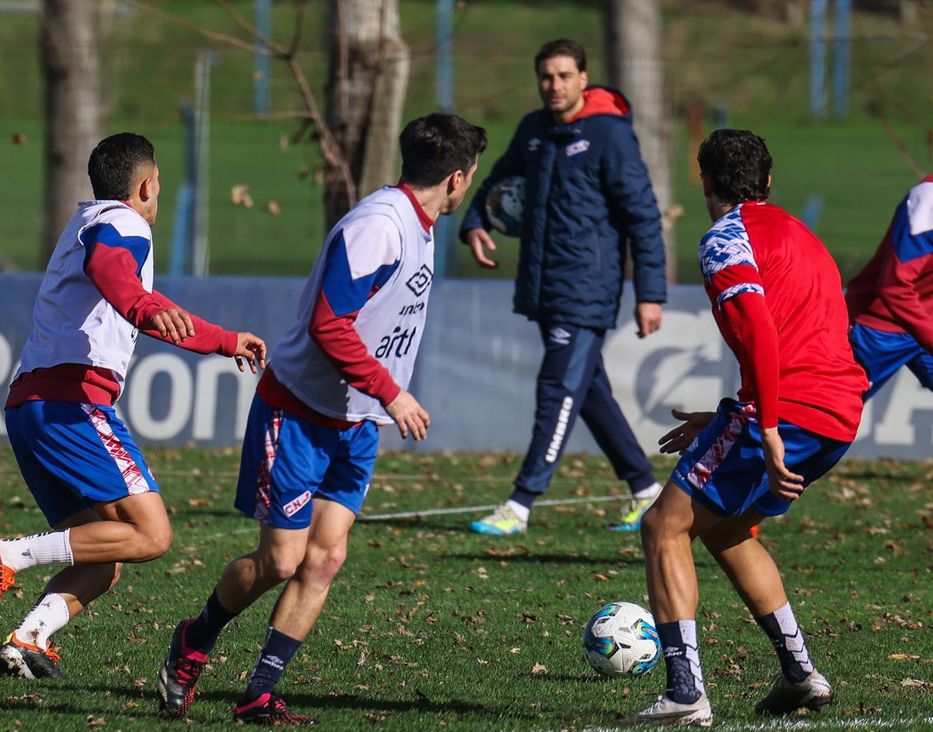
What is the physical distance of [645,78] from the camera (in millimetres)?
13914

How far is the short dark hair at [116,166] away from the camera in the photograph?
5.70 meters

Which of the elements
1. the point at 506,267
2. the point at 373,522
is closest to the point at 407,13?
the point at 506,267

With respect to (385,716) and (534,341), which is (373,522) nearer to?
(534,341)

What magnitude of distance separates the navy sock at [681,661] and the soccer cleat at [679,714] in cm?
2

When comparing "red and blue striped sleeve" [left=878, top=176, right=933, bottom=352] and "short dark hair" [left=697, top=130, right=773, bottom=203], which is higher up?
"short dark hair" [left=697, top=130, right=773, bottom=203]

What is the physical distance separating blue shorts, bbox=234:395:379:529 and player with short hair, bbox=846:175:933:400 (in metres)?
3.34

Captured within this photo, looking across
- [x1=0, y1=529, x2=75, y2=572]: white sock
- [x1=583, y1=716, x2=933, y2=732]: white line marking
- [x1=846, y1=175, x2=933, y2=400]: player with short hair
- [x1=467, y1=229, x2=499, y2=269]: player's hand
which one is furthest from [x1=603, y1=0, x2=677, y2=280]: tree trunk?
[x1=0, y1=529, x2=75, y2=572]: white sock

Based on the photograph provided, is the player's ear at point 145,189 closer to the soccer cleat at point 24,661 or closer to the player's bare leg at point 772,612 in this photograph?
the soccer cleat at point 24,661

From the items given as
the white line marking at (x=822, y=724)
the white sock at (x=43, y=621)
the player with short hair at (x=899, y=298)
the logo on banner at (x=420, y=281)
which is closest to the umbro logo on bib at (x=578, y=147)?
the player with short hair at (x=899, y=298)

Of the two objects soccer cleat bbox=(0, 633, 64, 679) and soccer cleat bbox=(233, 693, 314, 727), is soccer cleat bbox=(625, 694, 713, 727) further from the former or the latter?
soccer cleat bbox=(0, 633, 64, 679)

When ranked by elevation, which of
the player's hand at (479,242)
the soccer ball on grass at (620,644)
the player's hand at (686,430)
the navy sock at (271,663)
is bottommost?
the soccer ball on grass at (620,644)

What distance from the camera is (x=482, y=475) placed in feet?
37.5

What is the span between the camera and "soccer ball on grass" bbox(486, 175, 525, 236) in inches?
368

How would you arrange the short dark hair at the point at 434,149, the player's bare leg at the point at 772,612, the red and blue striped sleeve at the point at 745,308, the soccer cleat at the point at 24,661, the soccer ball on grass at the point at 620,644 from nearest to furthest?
the red and blue striped sleeve at the point at 745,308
the short dark hair at the point at 434,149
the player's bare leg at the point at 772,612
the soccer cleat at the point at 24,661
the soccer ball on grass at the point at 620,644
